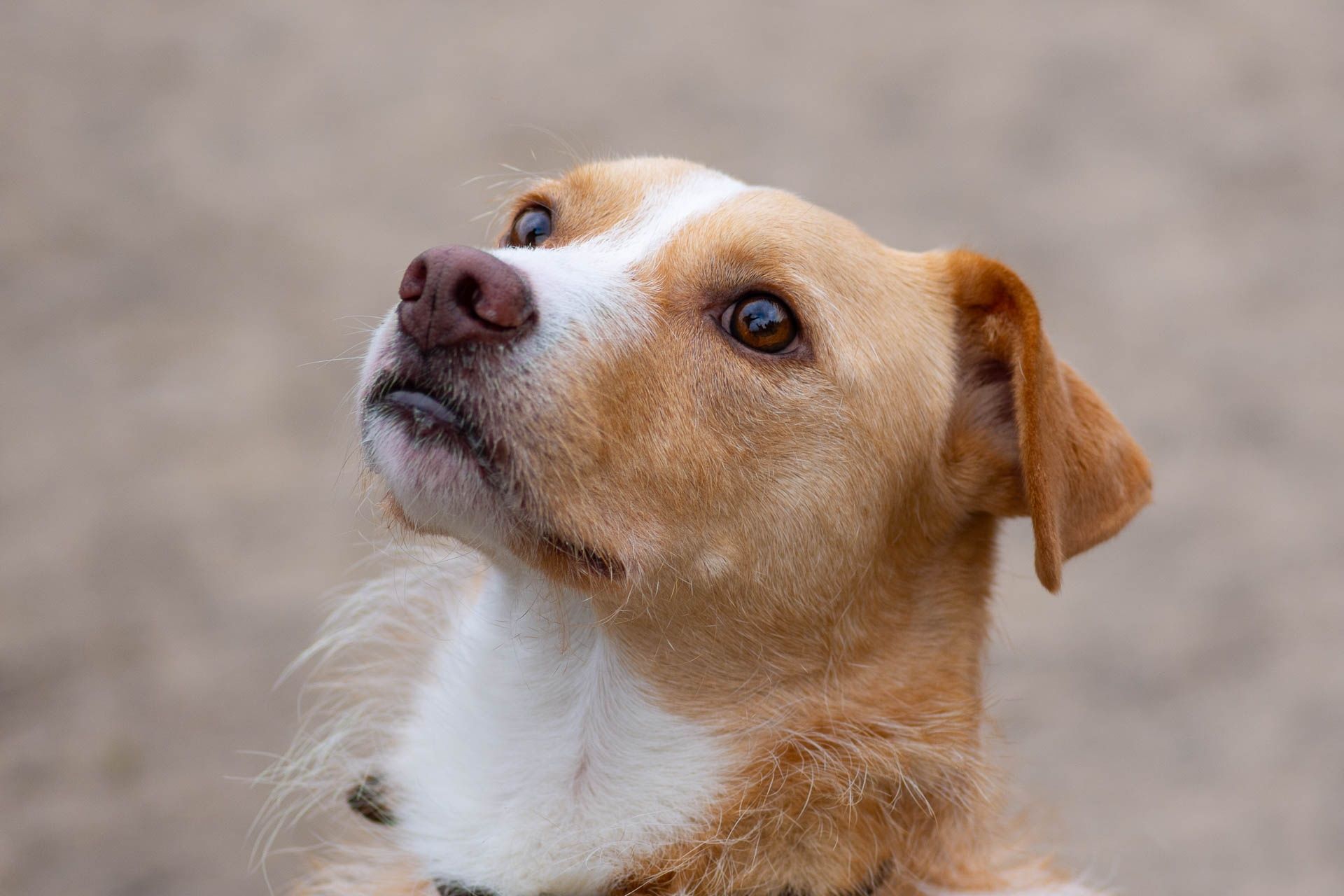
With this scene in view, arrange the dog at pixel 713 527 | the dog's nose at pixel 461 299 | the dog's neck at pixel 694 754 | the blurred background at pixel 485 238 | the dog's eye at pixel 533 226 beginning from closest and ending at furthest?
1. the dog's nose at pixel 461 299
2. the dog at pixel 713 527
3. the dog's neck at pixel 694 754
4. the dog's eye at pixel 533 226
5. the blurred background at pixel 485 238

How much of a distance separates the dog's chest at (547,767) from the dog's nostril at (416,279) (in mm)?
687

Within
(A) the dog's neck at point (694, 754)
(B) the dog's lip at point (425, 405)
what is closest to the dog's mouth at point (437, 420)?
(B) the dog's lip at point (425, 405)

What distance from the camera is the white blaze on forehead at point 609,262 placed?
7.46ft

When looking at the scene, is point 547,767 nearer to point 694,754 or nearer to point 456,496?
point 694,754

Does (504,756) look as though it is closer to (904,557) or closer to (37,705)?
(904,557)

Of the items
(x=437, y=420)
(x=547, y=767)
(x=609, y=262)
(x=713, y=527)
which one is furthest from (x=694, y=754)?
(x=609, y=262)

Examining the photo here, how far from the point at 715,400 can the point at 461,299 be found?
518mm

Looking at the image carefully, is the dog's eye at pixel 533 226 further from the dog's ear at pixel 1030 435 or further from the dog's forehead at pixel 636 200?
the dog's ear at pixel 1030 435

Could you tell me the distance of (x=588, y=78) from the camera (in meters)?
8.34

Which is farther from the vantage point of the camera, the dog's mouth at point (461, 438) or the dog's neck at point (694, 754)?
the dog's neck at point (694, 754)

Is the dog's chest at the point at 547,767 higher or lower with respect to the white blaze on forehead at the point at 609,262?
lower

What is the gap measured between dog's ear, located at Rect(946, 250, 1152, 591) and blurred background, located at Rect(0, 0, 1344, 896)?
62 cm

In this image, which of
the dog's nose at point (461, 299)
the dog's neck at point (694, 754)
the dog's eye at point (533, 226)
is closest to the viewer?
the dog's nose at point (461, 299)

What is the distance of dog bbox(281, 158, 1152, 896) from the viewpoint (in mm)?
2254
